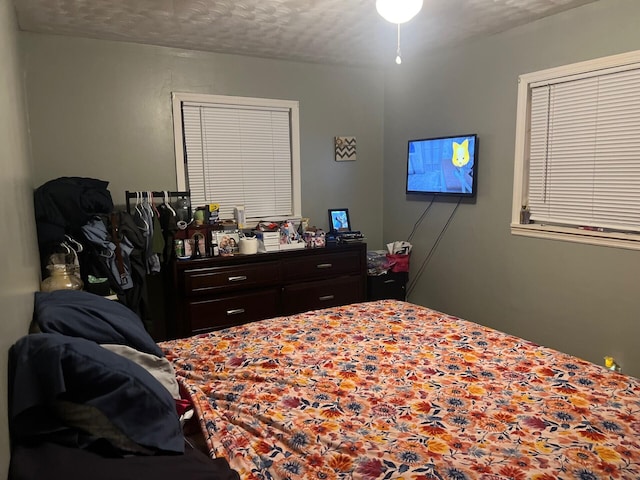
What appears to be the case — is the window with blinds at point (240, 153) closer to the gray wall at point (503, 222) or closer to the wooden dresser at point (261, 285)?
the wooden dresser at point (261, 285)

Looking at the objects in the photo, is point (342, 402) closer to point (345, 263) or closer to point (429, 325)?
point (429, 325)

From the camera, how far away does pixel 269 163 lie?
420 cm

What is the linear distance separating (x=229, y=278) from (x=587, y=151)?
2644mm

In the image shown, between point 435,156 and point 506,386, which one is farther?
point 435,156

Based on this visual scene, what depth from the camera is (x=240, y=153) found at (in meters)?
4.06

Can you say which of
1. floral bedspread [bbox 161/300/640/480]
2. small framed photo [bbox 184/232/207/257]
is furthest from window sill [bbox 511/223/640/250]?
small framed photo [bbox 184/232/207/257]

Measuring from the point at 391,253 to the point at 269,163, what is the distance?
1.42m

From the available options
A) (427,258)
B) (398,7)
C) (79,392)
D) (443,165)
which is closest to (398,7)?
(398,7)

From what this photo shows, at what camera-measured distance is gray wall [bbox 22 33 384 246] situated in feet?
10.9

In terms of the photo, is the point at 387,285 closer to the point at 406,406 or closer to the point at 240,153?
the point at 240,153

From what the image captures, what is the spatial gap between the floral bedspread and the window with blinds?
6.18ft

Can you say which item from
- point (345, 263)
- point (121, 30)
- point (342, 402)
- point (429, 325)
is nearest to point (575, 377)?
point (429, 325)

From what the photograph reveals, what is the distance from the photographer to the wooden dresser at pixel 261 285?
3.43 metres

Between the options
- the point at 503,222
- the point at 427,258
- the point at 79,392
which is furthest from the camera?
the point at 427,258
